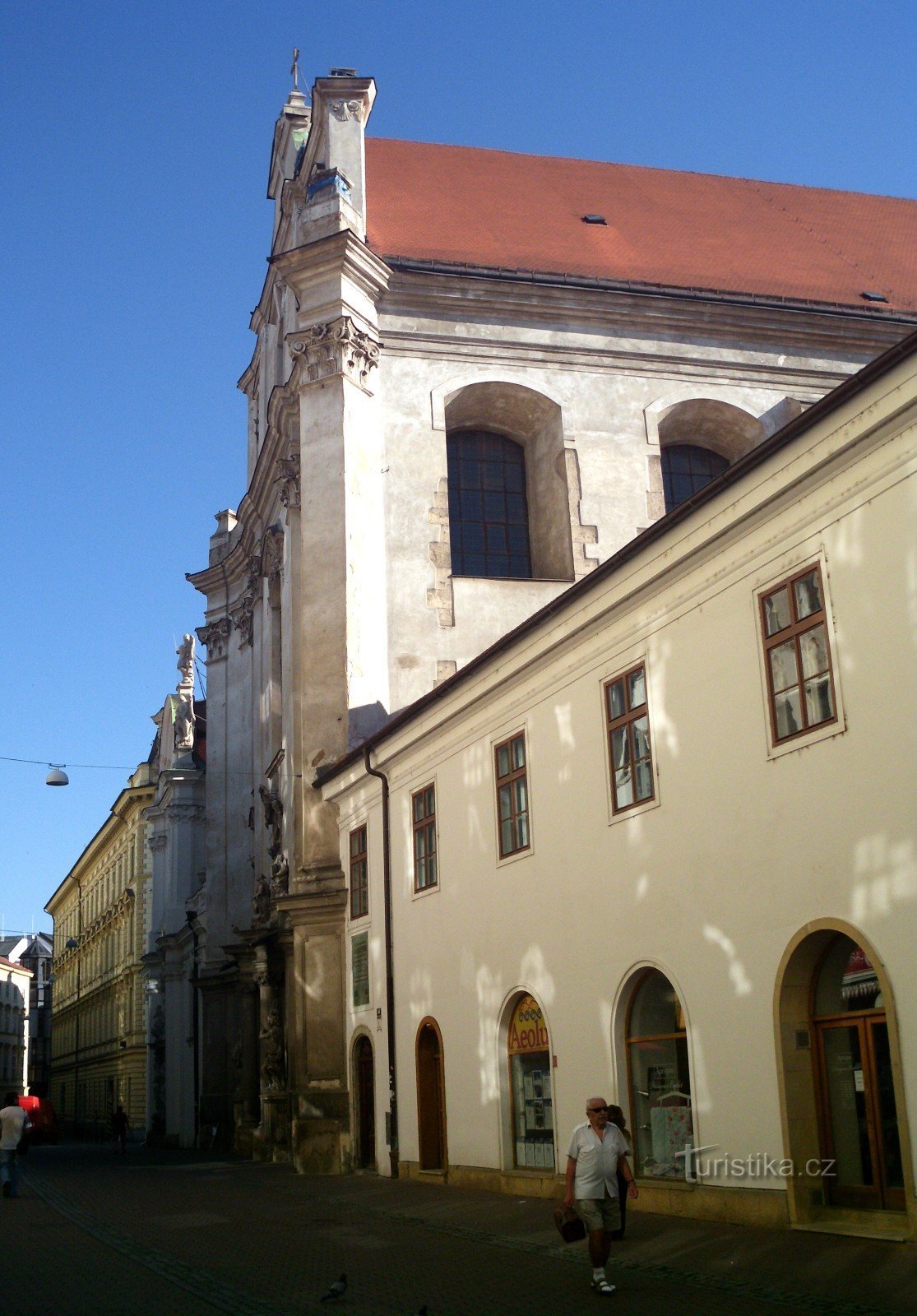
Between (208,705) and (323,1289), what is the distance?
33147 millimetres

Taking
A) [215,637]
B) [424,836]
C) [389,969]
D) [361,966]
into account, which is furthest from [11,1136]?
[215,637]

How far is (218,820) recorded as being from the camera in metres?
42.2

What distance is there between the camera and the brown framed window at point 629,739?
15445 millimetres

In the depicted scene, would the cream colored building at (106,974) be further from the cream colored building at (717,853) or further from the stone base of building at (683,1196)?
the stone base of building at (683,1196)

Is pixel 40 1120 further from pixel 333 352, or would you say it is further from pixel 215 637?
pixel 333 352

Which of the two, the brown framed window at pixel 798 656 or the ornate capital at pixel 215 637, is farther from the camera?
the ornate capital at pixel 215 637

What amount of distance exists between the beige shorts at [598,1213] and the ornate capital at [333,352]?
20.9 m

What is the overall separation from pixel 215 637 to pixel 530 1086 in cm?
2816

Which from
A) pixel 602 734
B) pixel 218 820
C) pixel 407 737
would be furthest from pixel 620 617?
pixel 218 820

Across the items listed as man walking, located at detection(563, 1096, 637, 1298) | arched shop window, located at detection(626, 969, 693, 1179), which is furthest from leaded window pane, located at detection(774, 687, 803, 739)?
man walking, located at detection(563, 1096, 637, 1298)

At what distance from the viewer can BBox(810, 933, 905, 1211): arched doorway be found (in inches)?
468

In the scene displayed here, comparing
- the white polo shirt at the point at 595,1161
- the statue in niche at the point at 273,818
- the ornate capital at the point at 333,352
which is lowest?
the white polo shirt at the point at 595,1161

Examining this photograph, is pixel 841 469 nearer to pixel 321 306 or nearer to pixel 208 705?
pixel 321 306

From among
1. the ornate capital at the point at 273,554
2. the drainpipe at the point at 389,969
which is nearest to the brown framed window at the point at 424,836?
the drainpipe at the point at 389,969
